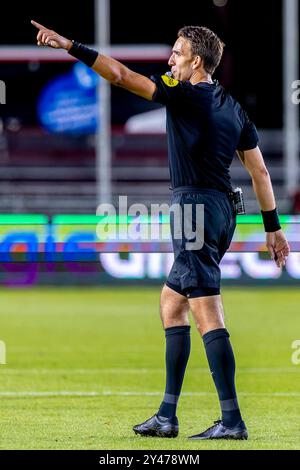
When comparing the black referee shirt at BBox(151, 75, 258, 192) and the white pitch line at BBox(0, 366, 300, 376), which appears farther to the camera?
the white pitch line at BBox(0, 366, 300, 376)

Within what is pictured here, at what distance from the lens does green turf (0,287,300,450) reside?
25.1 feet

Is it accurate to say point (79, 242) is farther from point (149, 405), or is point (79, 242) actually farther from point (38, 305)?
point (149, 405)

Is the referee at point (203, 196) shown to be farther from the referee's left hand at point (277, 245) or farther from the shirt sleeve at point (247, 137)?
the referee's left hand at point (277, 245)

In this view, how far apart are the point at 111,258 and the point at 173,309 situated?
1305cm

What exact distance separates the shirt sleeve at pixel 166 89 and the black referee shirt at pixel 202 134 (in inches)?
0.8

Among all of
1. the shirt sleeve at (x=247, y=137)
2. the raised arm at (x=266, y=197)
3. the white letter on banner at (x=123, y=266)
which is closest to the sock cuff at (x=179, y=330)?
the raised arm at (x=266, y=197)

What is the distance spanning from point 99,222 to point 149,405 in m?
11.9

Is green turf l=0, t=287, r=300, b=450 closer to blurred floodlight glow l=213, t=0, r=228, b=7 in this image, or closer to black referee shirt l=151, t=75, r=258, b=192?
black referee shirt l=151, t=75, r=258, b=192

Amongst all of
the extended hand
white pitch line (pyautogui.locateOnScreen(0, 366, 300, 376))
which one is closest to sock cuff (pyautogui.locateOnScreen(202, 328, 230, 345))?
the extended hand

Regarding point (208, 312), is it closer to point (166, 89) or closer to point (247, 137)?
point (247, 137)

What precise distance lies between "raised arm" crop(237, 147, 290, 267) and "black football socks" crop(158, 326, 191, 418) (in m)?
0.77

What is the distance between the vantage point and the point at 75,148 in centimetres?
2875

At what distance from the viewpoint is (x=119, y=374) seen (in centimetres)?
1093
